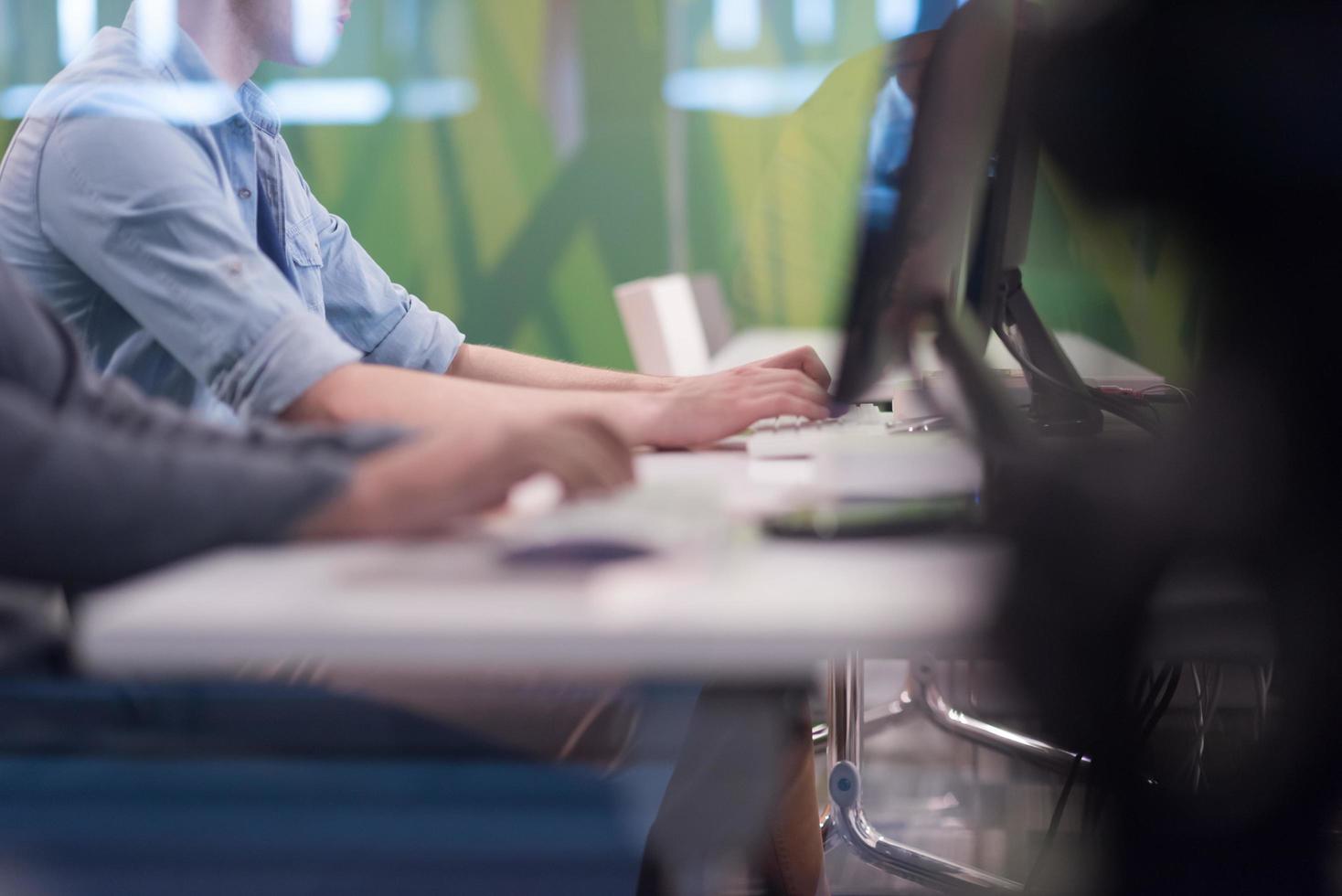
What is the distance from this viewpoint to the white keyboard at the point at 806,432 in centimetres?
78

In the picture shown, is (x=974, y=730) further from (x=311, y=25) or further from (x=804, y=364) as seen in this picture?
(x=311, y=25)

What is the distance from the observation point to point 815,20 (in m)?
2.75

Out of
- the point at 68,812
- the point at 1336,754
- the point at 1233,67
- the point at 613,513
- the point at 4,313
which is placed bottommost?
the point at 68,812

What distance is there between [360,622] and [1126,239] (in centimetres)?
44

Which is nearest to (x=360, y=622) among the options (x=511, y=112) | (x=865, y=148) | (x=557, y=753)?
(x=557, y=753)

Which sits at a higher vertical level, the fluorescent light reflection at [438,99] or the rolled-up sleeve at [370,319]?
the fluorescent light reflection at [438,99]

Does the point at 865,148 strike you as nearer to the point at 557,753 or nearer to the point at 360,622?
the point at 557,753

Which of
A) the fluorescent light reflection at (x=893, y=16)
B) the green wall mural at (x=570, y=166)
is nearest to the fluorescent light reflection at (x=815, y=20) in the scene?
the green wall mural at (x=570, y=166)

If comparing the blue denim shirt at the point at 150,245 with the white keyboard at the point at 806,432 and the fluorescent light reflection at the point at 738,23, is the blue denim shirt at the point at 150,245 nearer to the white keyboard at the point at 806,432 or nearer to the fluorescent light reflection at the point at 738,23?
the white keyboard at the point at 806,432

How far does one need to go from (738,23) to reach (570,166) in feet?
1.93

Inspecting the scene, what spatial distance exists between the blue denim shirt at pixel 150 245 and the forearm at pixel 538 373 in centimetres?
35

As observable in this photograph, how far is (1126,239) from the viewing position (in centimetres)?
56

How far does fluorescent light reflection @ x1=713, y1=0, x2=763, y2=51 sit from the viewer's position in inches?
110

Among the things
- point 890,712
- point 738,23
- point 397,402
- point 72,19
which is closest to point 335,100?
point 72,19
